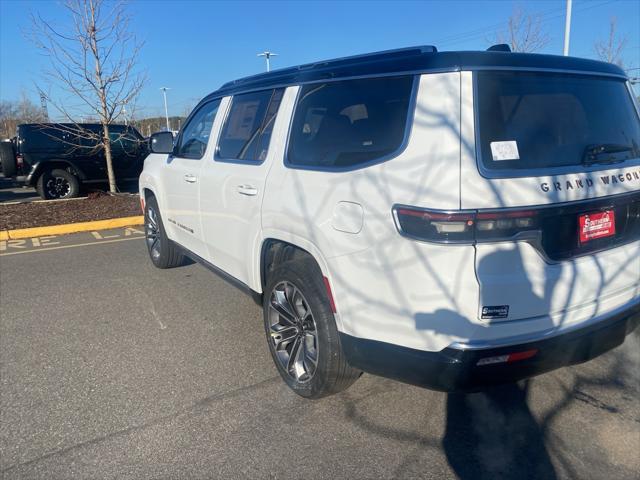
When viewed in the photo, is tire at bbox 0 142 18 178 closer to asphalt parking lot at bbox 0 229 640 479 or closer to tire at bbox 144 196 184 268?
tire at bbox 144 196 184 268

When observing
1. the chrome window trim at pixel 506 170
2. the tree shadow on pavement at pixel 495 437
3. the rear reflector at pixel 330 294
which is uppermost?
the chrome window trim at pixel 506 170

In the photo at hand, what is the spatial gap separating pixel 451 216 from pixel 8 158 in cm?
1189

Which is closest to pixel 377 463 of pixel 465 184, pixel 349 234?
pixel 349 234

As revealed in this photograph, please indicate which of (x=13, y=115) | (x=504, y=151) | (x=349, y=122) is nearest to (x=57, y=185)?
(x=349, y=122)

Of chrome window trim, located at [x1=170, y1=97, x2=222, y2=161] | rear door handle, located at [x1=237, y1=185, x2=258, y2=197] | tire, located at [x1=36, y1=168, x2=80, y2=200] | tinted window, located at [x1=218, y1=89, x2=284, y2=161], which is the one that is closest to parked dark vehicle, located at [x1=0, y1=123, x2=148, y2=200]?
tire, located at [x1=36, y1=168, x2=80, y2=200]

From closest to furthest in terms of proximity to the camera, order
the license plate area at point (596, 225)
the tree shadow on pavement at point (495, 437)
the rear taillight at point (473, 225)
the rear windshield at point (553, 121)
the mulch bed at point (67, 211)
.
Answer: the rear taillight at point (473, 225) → the rear windshield at point (553, 121) → the license plate area at point (596, 225) → the tree shadow on pavement at point (495, 437) → the mulch bed at point (67, 211)

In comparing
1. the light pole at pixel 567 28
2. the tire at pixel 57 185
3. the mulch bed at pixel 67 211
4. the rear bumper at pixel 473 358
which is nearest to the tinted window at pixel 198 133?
the rear bumper at pixel 473 358

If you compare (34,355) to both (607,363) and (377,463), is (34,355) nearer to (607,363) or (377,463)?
(377,463)

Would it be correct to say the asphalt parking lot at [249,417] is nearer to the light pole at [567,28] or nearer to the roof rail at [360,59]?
the roof rail at [360,59]

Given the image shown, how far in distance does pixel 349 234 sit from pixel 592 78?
156cm

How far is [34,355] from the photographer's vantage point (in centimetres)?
371

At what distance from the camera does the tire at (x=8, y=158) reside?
36.4 feet

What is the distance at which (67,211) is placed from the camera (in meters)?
9.72

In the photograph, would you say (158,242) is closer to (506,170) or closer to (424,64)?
(424,64)
